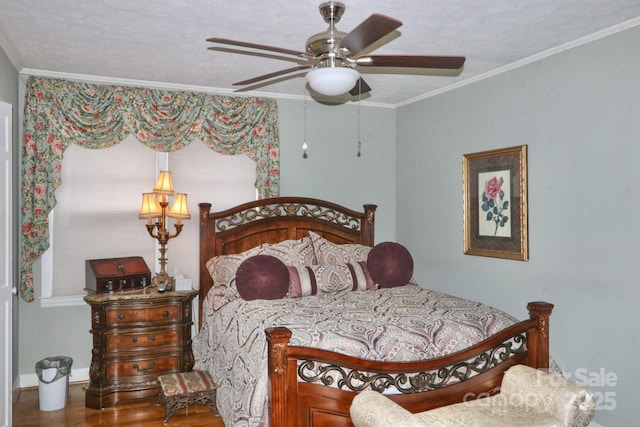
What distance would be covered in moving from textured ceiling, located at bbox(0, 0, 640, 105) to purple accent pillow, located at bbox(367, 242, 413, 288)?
1535 mm

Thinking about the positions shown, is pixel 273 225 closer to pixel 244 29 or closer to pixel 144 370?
pixel 144 370

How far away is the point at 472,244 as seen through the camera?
14.1ft

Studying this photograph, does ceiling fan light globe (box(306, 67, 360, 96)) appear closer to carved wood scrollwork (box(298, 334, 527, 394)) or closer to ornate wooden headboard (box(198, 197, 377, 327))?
carved wood scrollwork (box(298, 334, 527, 394))

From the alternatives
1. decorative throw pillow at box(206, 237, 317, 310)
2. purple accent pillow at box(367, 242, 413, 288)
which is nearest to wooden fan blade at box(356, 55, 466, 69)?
purple accent pillow at box(367, 242, 413, 288)

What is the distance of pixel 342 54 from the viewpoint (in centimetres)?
225

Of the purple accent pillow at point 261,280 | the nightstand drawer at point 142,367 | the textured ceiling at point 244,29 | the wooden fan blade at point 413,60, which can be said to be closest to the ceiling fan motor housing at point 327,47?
the wooden fan blade at point 413,60

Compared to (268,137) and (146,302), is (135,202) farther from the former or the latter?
(268,137)

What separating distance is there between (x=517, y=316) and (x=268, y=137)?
109 inches

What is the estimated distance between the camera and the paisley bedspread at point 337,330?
2.61 metres

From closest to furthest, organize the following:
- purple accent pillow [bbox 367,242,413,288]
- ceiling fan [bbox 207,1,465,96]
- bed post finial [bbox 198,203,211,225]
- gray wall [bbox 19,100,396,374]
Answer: ceiling fan [bbox 207,1,465,96] → purple accent pillow [bbox 367,242,413,288] → bed post finial [bbox 198,203,211,225] → gray wall [bbox 19,100,396,374]

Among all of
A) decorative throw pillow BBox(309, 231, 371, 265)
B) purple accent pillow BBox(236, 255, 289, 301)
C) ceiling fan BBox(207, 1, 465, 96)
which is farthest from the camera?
decorative throw pillow BBox(309, 231, 371, 265)

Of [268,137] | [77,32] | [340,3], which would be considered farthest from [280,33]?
[268,137]

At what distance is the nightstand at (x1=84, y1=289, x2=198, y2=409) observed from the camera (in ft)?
12.2

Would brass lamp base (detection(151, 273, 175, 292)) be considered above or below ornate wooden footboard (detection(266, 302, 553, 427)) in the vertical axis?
above
